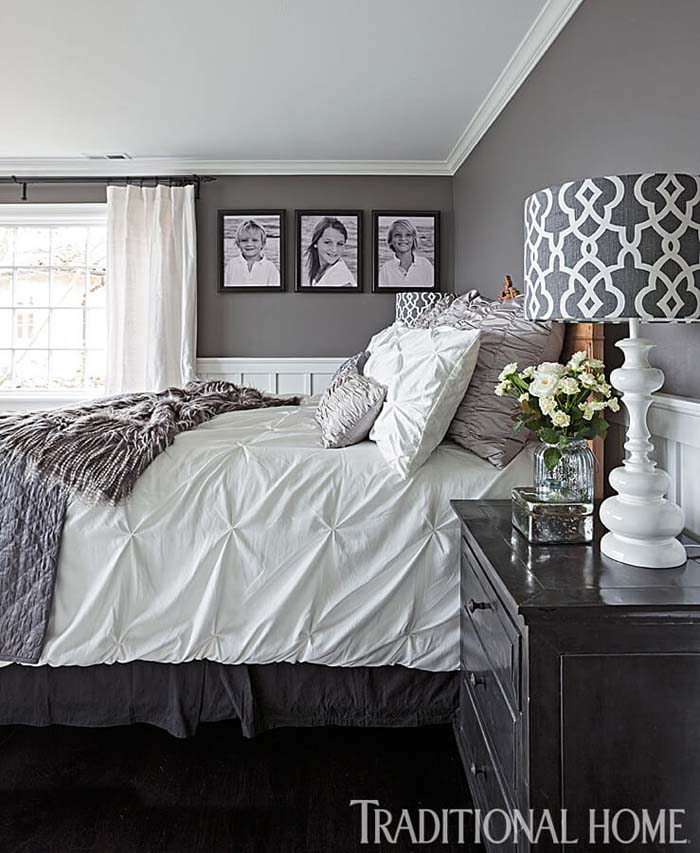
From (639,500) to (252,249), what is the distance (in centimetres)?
425

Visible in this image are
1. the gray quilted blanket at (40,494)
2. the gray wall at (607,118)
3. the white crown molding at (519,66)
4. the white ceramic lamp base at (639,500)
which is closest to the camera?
the white ceramic lamp base at (639,500)

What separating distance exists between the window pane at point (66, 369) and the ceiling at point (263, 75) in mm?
1424

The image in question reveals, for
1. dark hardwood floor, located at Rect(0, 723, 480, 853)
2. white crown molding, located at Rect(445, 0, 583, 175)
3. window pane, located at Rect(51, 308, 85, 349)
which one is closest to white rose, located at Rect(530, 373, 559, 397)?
dark hardwood floor, located at Rect(0, 723, 480, 853)

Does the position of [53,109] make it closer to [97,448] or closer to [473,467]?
[97,448]

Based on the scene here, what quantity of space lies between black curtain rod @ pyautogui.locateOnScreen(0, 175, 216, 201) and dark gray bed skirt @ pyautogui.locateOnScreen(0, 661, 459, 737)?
156 inches

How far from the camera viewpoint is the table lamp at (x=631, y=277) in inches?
46.8

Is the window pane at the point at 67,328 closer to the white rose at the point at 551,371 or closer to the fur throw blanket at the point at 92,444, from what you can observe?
the fur throw blanket at the point at 92,444

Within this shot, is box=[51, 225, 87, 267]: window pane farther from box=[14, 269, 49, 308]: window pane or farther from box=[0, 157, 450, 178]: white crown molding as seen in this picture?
box=[0, 157, 450, 178]: white crown molding

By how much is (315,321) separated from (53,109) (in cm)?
213

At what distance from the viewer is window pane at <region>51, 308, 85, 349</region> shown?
5.30 metres

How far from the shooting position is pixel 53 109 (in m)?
3.98

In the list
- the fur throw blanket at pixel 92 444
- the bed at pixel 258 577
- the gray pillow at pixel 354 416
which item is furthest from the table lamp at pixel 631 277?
the fur throw blanket at pixel 92 444

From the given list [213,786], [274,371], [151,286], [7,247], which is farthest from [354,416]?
[7,247]

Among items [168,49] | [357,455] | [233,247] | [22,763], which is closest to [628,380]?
[357,455]
